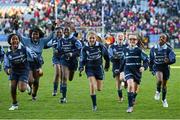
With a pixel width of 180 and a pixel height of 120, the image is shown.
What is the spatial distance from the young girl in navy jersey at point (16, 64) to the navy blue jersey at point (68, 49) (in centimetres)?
203

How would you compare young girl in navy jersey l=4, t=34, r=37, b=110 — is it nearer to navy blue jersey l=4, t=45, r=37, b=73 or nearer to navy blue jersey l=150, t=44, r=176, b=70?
navy blue jersey l=4, t=45, r=37, b=73

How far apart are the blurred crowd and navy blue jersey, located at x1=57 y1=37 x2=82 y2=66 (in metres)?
30.2

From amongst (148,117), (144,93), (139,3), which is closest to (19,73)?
(148,117)

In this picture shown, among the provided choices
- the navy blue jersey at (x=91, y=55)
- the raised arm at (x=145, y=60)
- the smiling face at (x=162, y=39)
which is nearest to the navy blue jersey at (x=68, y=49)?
the navy blue jersey at (x=91, y=55)

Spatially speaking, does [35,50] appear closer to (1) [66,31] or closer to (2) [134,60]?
(1) [66,31]

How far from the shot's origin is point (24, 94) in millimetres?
22875

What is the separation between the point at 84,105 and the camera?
19.7 m

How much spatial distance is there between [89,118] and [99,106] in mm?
2671

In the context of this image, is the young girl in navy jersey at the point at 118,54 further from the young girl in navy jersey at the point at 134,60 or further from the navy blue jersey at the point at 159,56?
the young girl in navy jersey at the point at 134,60

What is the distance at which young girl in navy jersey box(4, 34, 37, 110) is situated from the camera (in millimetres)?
18516

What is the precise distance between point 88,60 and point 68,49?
2.22 metres

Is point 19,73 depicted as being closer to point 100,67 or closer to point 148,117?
point 100,67

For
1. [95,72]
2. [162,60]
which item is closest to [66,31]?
[95,72]

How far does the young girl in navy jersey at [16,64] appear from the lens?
729 inches
